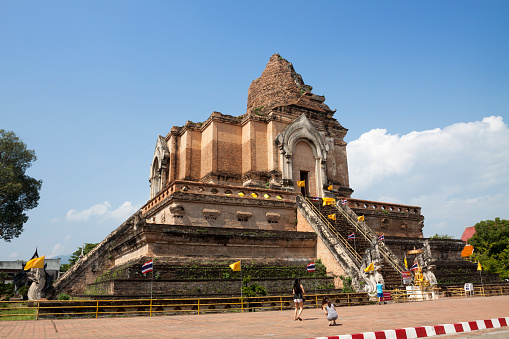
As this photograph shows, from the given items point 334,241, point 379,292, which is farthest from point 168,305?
point 334,241

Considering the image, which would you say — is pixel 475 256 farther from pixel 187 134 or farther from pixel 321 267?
pixel 187 134

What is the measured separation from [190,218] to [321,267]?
6.99 meters

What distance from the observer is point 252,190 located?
23578 millimetres

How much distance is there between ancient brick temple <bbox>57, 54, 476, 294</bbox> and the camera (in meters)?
19.5

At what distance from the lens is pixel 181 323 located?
37.7 ft

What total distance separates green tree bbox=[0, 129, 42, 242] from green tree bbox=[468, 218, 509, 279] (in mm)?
42416

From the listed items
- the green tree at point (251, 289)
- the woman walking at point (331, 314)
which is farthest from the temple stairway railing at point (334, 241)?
the woman walking at point (331, 314)

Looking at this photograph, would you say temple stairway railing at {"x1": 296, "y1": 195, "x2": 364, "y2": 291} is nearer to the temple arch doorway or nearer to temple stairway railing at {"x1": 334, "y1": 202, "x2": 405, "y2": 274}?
temple stairway railing at {"x1": 334, "y1": 202, "x2": 405, "y2": 274}

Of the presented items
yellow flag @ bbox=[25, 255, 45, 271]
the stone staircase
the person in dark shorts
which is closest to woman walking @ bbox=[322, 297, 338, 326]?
the person in dark shorts

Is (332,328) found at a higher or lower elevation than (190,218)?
lower

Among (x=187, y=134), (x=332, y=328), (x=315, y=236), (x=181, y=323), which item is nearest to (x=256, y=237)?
(x=315, y=236)

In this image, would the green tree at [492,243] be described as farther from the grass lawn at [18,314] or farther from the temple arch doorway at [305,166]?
the grass lawn at [18,314]

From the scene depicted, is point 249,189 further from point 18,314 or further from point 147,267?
point 18,314

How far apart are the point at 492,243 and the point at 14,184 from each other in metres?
44.8
